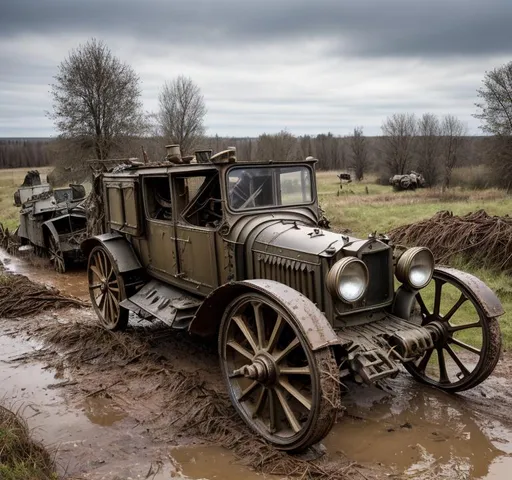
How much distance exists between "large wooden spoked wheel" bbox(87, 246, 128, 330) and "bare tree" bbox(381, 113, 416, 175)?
31033 millimetres

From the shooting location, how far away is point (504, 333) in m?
6.71

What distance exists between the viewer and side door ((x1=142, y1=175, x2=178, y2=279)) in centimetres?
646

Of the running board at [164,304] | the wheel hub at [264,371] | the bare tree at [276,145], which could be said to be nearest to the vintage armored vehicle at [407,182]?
the bare tree at [276,145]

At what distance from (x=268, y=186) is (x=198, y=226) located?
3.00 feet

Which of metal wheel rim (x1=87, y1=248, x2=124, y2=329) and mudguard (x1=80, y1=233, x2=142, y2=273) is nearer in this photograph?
mudguard (x1=80, y1=233, x2=142, y2=273)

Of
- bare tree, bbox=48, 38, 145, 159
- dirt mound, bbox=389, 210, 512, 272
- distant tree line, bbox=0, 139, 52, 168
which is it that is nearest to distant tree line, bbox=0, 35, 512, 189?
bare tree, bbox=48, 38, 145, 159

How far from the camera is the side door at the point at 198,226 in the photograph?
18.9 feet

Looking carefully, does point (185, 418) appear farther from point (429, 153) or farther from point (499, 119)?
point (429, 153)

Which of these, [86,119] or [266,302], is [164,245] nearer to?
[266,302]

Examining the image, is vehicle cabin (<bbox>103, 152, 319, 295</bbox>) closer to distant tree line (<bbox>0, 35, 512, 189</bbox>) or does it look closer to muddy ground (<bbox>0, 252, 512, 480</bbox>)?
muddy ground (<bbox>0, 252, 512, 480</bbox>)

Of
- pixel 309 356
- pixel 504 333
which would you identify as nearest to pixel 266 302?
pixel 309 356

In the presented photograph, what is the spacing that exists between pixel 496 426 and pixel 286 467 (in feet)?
6.40

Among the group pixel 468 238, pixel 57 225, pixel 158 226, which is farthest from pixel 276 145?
pixel 158 226

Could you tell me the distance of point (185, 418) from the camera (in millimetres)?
4797
